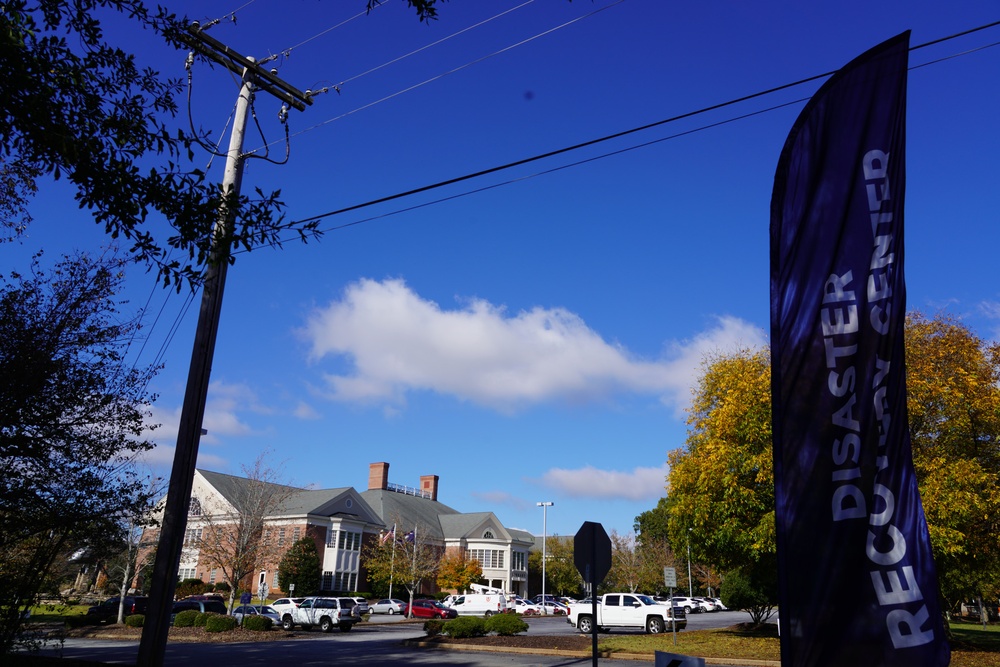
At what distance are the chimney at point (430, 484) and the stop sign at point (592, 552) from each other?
8374 cm

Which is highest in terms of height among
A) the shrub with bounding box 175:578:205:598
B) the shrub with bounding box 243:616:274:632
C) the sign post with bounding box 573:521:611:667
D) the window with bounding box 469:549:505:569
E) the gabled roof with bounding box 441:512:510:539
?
the gabled roof with bounding box 441:512:510:539

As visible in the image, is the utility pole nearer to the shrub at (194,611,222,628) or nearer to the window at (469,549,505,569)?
the shrub at (194,611,222,628)

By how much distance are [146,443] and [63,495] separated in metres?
1.45

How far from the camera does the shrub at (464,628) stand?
1079 inches

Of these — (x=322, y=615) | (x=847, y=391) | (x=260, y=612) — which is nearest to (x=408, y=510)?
(x=260, y=612)

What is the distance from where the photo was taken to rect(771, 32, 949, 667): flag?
4793 mm

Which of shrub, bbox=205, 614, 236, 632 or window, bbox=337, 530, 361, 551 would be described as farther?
window, bbox=337, 530, 361, 551

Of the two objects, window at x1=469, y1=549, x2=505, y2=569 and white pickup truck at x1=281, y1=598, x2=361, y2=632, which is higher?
window at x1=469, y1=549, x2=505, y2=569

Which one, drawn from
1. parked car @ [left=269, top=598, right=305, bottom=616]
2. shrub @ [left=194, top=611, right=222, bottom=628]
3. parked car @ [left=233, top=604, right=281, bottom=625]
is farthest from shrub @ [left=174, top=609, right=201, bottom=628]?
parked car @ [left=269, top=598, right=305, bottom=616]

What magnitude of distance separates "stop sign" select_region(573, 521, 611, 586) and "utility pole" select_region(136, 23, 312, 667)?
19.6 ft

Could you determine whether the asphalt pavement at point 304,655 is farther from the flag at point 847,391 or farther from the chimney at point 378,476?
the chimney at point 378,476

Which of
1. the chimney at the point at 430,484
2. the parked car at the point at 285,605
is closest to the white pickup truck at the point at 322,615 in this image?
the parked car at the point at 285,605

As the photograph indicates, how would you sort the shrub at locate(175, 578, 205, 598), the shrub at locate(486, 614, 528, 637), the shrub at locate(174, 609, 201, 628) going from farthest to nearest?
the shrub at locate(175, 578, 205, 598) < the shrub at locate(174, 609, 201, 628) < the shrub at locate(486, 614, 528, 637)

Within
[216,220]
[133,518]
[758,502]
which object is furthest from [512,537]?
[216,220]
